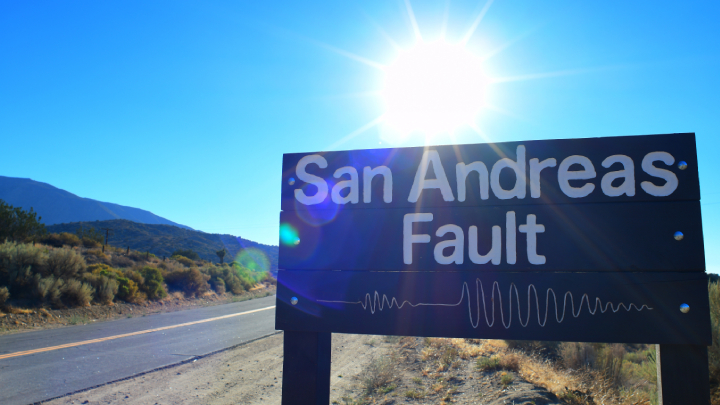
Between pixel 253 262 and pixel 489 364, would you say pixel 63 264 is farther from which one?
pixel 253 262

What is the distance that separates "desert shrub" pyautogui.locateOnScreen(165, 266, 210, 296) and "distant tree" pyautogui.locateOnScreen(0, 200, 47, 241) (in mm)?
8656

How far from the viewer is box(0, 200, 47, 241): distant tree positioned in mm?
23484

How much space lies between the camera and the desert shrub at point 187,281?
2439cm

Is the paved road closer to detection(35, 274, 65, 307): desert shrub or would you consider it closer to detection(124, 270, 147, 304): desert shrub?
detection(35, 274, 65, 307): desert shrub

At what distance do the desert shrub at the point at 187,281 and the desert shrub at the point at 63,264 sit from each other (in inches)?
276

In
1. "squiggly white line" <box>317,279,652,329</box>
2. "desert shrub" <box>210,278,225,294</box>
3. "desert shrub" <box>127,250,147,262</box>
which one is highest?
"squiggly white line" <box>317,279,652,329</box>

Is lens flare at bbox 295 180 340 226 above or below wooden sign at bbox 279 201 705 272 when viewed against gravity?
→ above

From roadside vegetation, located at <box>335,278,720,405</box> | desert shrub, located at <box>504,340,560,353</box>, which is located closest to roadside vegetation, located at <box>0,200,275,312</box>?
roadside vegetation, located at <box>335,278,720,405</box>

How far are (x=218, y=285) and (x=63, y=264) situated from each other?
12058 millimetres

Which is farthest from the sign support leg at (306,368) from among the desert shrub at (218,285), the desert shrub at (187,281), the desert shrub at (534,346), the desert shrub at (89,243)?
the desert shrub at (89,243)

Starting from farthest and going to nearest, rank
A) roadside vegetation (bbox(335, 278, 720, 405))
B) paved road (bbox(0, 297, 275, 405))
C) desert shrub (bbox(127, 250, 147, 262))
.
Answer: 1. desert shrub (bbox(127, 250, 147, 262))
2. paved road (bbox(0, 297, 275, 405))
3. roadside vegetation (bbox(335, 278, 720, 405))

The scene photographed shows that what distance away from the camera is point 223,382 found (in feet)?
22.2

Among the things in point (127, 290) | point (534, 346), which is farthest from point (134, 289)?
point (534, 346)

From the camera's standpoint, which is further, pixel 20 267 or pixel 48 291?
pixel 20 267
